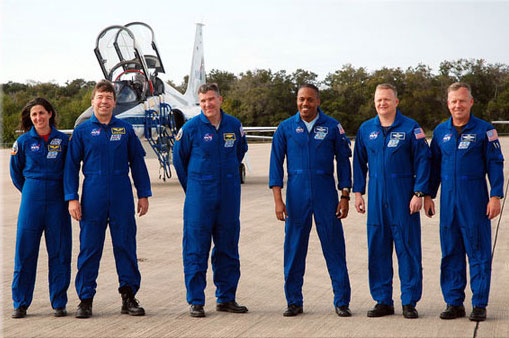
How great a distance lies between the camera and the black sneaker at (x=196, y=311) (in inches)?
190

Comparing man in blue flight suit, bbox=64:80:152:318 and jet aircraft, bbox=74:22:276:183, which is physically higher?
jet aircraft, bbox=74:22:276:183

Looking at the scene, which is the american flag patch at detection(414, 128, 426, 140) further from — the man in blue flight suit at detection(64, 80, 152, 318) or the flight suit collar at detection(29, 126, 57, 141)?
the flight suit collar at detection(29, 126, 57, 141)

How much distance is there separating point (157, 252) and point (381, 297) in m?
3.64

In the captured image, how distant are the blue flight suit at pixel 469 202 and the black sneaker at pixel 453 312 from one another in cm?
4

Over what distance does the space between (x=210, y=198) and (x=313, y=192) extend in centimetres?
87

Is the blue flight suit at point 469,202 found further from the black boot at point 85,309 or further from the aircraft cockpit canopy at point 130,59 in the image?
the aircraft cockpit canopy at point 130,59

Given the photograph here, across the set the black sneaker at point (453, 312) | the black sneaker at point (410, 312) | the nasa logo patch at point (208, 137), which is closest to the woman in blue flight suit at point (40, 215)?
the nasa logo patch at point (208, 137)

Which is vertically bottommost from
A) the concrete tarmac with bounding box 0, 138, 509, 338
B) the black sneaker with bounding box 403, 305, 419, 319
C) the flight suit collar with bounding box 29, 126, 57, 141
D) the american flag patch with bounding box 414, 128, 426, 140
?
the concrete tarmac with bounding box 0, 138, 509, 338

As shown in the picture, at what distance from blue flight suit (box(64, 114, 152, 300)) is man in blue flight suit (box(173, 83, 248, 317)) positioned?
0.49 metres

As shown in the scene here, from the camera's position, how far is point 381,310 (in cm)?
477

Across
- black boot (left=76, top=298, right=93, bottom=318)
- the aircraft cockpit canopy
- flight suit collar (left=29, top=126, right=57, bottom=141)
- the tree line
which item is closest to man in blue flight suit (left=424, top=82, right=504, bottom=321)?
black boot (left=76, top=298, right=93, bottom=318)

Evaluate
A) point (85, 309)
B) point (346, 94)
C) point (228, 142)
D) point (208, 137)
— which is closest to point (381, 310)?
point (228, 142)

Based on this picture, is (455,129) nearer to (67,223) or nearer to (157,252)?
(67,223)

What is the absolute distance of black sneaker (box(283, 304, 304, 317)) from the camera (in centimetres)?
487
